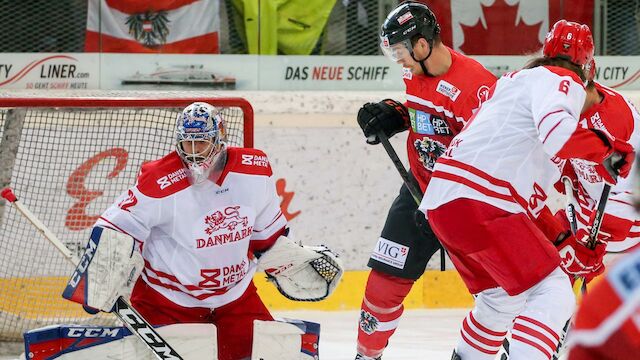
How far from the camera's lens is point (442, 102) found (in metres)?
3.31

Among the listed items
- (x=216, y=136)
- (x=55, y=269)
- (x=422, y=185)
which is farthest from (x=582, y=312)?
(x=55, y=269)

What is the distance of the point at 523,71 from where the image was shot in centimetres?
281

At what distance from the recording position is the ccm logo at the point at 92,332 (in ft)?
10.3

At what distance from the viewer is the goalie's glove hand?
354 centimetres

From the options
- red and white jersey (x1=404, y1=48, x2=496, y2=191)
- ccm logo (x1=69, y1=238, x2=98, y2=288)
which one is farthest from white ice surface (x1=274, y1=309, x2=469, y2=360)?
ccm logo (x1=69, y1=238, x2=98, y2=288)

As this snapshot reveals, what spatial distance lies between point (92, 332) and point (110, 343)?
0.06 metres

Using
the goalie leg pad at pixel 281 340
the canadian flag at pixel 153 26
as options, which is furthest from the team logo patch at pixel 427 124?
the canadian flag at pixel 153 26

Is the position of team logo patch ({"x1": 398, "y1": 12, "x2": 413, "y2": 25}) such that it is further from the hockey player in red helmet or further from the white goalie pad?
the white goalie pad

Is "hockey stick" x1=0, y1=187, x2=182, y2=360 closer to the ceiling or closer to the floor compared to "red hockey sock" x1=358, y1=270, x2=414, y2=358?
closer to the ceiling

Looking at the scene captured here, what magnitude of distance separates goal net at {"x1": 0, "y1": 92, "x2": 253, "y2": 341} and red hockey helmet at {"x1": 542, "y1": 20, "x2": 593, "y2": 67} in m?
1.23

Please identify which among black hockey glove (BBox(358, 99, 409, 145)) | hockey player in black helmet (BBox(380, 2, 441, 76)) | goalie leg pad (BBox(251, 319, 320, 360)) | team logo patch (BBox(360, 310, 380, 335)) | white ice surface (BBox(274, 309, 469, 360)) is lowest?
white ice surface (BBox(274, 309, 469, 360))

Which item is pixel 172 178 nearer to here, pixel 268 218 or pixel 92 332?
pixel 268 218

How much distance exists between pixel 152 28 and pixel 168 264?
7.25ft

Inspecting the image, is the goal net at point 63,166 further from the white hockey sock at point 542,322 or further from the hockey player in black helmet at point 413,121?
the white hockey sock at point 542,322
